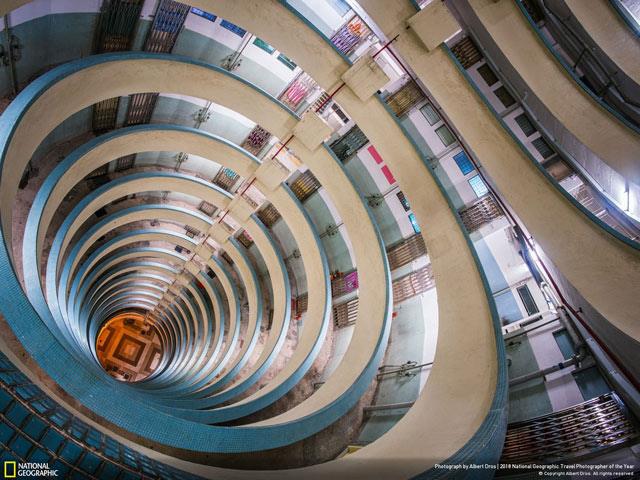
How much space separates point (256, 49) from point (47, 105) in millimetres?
3878

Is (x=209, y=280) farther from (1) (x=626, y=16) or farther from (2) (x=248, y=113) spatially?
(1) (x=626, y=16)

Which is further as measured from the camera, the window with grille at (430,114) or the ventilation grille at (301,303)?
the ventilation grille at (301,303)

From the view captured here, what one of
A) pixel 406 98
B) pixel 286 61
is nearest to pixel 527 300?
→ pixel 406 98

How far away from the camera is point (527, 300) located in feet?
17.5

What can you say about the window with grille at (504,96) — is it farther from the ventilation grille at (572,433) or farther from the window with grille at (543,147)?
the ventilation grille at (572,433)

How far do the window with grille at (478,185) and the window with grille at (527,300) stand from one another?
6.18 ft

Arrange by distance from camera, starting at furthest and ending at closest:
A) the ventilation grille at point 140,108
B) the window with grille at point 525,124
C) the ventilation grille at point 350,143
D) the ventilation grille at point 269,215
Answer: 1. the ventilation grille at point 269,215
2. the ventilation grille at point 350,143
3. the ventilation grille at point 140,108
4. the window with grille at point 525,124

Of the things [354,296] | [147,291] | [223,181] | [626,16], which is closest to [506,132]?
[626,16]

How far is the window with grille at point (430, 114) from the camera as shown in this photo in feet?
22.4

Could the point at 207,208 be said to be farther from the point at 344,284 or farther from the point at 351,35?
the point at 351,35

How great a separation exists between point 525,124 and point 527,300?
3065 mm

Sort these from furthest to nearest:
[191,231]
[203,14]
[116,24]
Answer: [191,231], [203,14], [116,24]

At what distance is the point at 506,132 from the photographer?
4.14 meters

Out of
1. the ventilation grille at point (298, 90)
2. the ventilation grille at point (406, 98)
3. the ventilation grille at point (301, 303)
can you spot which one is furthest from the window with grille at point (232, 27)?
the ventilation grille at point (301, 303)
